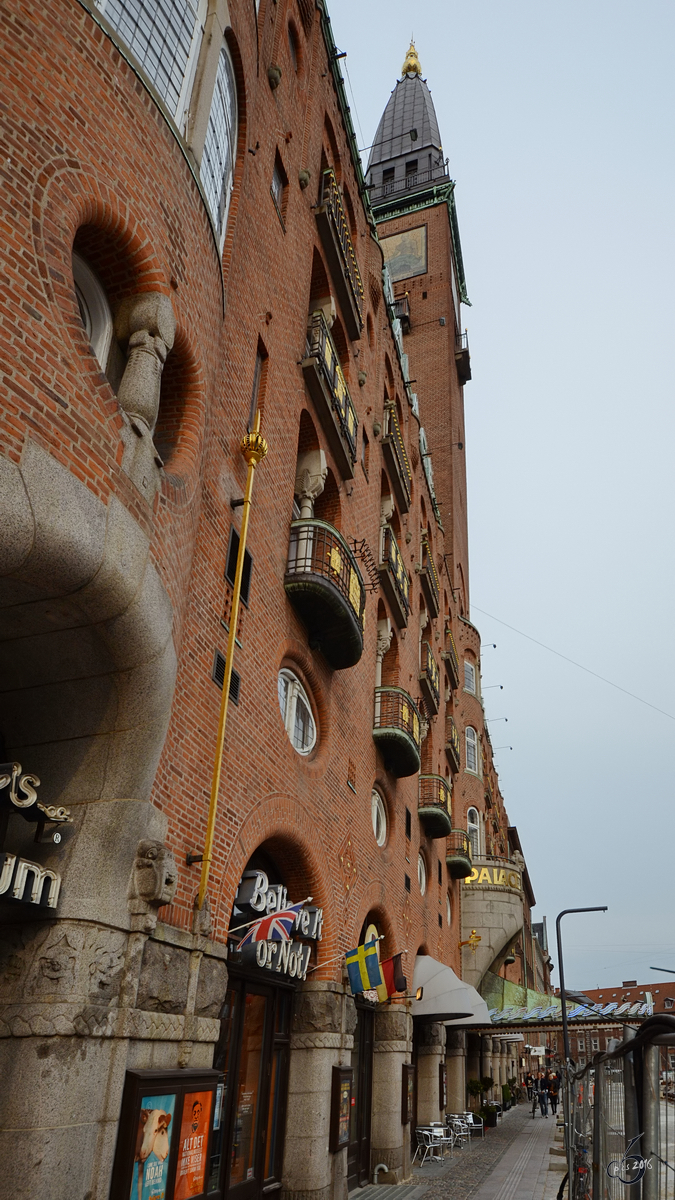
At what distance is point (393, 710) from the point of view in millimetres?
20109

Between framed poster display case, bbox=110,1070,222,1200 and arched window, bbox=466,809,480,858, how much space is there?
34397mm

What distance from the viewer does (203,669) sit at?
10367 millimetres

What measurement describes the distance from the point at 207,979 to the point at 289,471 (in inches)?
334

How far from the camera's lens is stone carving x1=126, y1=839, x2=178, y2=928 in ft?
25.8

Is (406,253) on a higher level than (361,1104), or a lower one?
higher

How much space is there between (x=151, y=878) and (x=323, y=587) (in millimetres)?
6812

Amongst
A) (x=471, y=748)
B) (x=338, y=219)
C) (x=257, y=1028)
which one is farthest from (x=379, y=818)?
(x=471, y=748)

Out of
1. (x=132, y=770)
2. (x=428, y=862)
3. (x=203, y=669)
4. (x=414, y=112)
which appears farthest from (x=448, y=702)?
(x=414, y=112)

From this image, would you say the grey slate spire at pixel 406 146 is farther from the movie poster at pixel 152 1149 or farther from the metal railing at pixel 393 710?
the movie poster at pixel 152 1149

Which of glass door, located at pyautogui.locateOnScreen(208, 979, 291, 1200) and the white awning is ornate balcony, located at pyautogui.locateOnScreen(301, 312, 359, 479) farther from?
the white awning

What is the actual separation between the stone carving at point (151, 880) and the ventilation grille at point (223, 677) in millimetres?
2899

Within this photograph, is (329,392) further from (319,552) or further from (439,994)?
(439,994)

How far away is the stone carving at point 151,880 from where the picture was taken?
310 inches

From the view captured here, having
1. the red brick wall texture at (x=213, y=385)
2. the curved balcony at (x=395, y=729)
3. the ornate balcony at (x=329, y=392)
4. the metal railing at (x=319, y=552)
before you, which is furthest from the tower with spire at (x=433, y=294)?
the metal railing at (x=319, y=552)
